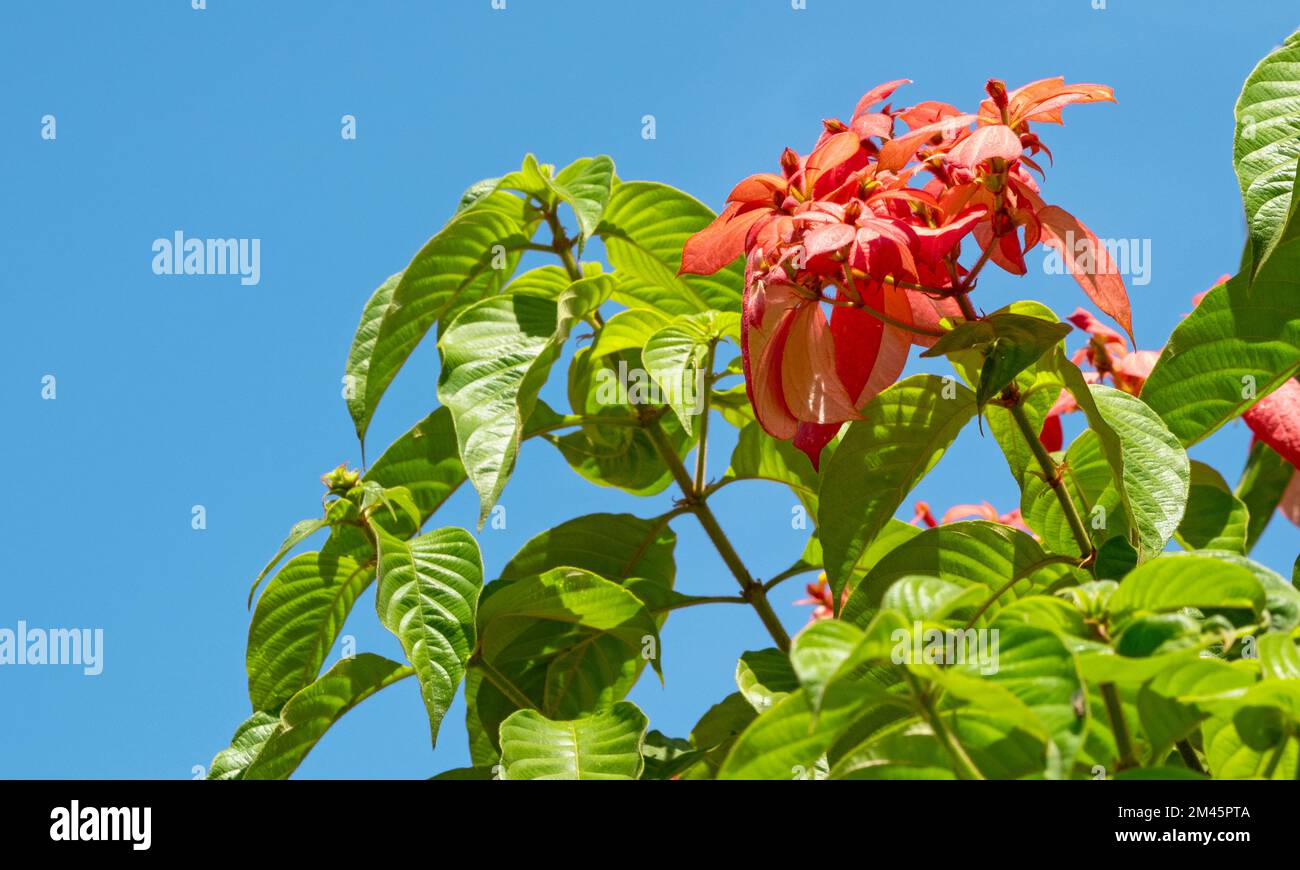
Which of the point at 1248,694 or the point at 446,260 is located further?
the point at 446,260

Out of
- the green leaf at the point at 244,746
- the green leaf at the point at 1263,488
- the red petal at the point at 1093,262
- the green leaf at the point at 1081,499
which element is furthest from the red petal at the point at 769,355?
the green leaf at the point at 1263,488

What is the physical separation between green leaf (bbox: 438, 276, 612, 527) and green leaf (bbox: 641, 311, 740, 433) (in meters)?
0.13

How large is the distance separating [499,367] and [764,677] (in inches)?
22.0

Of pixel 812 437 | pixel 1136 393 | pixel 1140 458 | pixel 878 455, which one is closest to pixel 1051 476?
pixel 1140 458

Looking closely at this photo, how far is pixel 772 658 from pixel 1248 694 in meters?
0.86

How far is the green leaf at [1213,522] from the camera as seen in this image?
1.79 metres

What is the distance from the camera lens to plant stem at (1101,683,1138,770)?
1066 mm

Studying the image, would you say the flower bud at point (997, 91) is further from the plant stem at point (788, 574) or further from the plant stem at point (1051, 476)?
the plant stem at point (788, 574)

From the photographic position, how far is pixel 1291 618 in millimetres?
1005

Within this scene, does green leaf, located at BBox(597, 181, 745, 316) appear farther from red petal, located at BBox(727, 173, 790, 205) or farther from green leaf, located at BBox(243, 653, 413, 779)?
green leaf, located at BBox(243, 653, 413, 779)

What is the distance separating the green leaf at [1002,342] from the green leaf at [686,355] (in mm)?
368

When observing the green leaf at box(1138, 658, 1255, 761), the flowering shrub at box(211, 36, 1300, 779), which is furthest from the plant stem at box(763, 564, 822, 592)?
the green leaf at box(1138, 658, 1255, 761)
